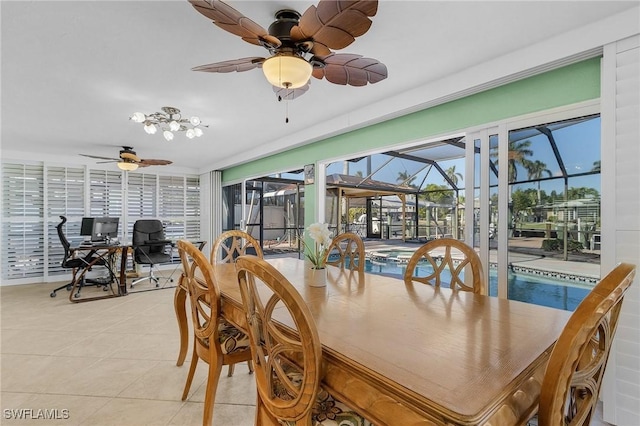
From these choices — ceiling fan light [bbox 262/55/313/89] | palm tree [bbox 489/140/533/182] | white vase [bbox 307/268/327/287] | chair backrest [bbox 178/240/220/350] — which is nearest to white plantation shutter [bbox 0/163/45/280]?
chair backrest [bbox 178/240/220/350]

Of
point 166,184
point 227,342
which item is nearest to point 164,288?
point 166,184

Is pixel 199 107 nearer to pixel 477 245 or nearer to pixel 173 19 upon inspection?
pixel 173 19

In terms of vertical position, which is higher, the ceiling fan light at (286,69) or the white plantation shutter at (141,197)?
the ceiling fan light at (286,69)

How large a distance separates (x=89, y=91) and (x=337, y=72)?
2.51m

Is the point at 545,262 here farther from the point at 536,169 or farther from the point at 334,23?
the point at 334,23

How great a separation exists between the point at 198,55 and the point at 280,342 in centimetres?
218

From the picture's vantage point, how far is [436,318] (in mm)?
1210

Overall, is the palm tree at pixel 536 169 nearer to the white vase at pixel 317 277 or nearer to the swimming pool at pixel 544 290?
the swimming pool at pixel 544 290

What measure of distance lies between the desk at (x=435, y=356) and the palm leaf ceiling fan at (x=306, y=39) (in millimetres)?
1239

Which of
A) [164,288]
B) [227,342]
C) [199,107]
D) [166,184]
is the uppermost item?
[199,107]

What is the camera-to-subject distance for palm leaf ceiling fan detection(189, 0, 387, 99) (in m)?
1.32

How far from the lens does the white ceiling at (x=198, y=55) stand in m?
1.80

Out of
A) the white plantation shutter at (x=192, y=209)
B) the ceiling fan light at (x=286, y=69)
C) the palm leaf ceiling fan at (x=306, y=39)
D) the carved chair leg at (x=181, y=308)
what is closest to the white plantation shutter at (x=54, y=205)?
the white plantation shutter at (x=192, y=209)

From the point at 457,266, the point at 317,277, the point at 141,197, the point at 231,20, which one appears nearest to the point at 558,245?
the point at 457,266
